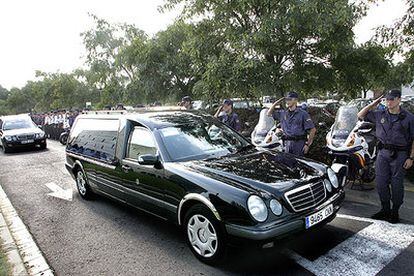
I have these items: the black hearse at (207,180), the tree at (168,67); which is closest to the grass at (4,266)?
the black hearse at (207,180)

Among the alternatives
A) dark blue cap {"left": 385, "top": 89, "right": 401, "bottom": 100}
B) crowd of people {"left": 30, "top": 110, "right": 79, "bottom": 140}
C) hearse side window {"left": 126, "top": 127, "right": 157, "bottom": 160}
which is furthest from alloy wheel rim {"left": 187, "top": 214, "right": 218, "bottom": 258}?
crowd of people {"left": 30, "top": 110, "right": 79, "bottom": 140}

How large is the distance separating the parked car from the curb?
32.4 ft

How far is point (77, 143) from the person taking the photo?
679 cm

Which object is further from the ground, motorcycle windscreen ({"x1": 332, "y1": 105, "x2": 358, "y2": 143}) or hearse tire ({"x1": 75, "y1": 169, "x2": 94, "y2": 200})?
motorcycle windscreen ({"x1": 332, "y1": 105, "x2": 358, "y2": 143})

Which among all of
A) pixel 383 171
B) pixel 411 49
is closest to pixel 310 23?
pixel 411 49

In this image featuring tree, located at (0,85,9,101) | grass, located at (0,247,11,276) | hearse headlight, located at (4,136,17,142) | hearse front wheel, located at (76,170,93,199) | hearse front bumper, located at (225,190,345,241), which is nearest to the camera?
hearse front bumper, located at (225,190,345,241)

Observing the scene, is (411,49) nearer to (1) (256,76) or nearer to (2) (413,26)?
(2) (413,26)

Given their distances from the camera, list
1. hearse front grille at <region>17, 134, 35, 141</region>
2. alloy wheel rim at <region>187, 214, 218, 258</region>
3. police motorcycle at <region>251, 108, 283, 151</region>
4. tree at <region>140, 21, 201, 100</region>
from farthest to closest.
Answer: tree at <region>140, 21, 201, 100</region>, hearse front grille at <region>17, 134, 35, 141</region>, police motorcycle at <region>251, 108, 283, 151</region>, alloy wheel rim at <region>187, 214, 218, 258</region>

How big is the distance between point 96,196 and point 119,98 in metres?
15.3

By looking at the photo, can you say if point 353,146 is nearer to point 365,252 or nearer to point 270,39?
point 365,252

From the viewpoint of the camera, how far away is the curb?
3.94 meters

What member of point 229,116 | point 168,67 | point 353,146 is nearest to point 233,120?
point 229,116

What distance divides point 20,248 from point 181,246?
2.17 meters

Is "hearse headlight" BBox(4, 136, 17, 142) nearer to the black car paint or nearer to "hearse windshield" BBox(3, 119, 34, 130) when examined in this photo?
"hearse windshield" BBox(3, 119, 34, 130)
